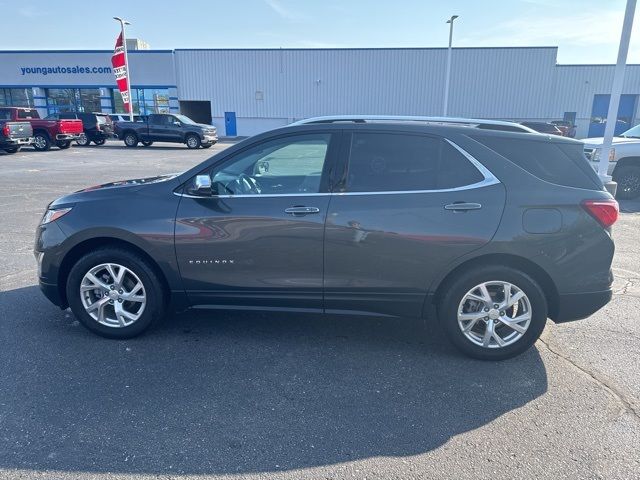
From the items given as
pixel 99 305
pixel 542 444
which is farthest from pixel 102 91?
pixel 542 444

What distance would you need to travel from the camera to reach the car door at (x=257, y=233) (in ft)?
11.3

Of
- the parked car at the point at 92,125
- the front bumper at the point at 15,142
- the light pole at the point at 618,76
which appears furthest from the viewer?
the parked car at the point at 92,125

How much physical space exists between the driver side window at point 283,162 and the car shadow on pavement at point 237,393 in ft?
4.18

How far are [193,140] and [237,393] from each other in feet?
80.2

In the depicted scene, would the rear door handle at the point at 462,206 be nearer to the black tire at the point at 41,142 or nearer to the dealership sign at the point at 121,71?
the black tire at the point at 41,142

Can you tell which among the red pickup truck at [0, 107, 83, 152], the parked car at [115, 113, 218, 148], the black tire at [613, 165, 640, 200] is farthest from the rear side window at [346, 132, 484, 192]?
the parked car at [115, 113, 218, 148]

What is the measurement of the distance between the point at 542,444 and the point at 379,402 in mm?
980

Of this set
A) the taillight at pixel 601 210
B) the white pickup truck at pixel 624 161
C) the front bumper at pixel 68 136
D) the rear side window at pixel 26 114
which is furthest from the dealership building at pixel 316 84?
the taillight at pixel 601 210

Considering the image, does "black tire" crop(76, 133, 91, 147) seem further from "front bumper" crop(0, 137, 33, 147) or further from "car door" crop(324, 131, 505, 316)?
"car door" crop(324, 131, 505, 316)

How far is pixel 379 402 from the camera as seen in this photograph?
298cm

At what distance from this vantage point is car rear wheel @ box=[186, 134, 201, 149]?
2544cm

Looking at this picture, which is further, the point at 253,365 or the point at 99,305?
the point at 99,305

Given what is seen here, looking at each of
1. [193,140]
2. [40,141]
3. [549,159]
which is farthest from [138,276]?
[193,140]

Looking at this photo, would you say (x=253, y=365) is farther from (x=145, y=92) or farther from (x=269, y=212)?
(x=145, y=92)
